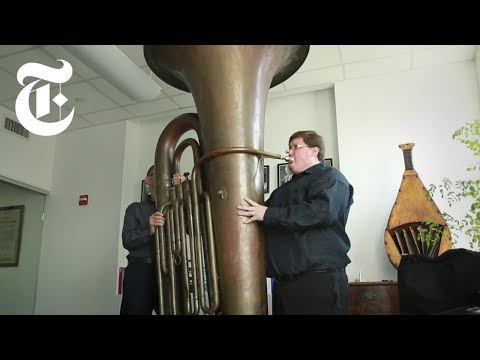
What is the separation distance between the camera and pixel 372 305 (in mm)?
2514

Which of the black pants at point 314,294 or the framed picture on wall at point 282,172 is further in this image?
the framed picture on wall at point 282,172

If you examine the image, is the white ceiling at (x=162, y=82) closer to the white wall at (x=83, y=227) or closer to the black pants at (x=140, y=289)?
the white wall at (x=83, y=227)

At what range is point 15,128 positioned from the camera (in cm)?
417

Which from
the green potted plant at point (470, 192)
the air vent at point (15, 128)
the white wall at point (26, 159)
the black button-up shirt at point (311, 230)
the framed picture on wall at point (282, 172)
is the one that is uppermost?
the air vent at point (15, 128)

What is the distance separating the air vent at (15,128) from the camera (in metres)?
4.09

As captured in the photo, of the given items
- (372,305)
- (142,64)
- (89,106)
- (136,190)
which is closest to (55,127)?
(89,106)

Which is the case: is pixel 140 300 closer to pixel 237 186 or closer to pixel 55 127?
pixel 237 186

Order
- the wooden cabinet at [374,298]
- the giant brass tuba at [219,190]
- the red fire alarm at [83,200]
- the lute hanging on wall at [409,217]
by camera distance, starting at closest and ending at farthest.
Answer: the giant brass tuba at [219,190], the wooden cabinet at [374,298], the lute hanging on wall at [409,217], the red fire alarm at [83,200]

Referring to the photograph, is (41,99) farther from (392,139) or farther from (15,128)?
(392,139)

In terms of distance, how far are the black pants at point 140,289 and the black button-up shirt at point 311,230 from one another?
34.8 inches

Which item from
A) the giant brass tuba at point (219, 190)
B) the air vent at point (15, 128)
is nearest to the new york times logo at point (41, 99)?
the air vent at point (15, 128)

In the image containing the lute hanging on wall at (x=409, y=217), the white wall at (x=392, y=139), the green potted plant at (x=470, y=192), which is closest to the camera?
the green potted plant at (x=470, y=192)

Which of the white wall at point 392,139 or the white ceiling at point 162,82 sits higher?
the white ceiling at point 162,82

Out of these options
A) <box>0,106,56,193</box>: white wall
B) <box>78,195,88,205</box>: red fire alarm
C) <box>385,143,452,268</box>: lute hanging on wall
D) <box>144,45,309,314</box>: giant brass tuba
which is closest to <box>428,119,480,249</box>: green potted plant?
<box>385,143,452,268</box>: lute hanging on wall
